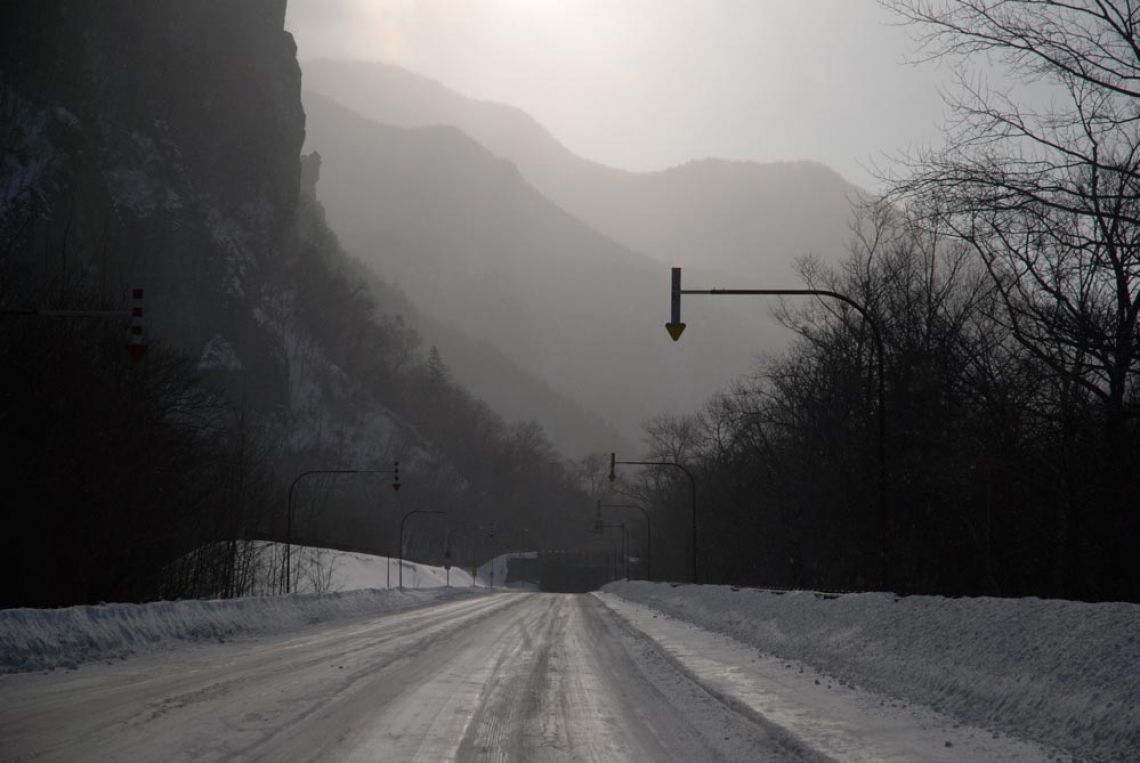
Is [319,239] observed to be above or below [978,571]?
above

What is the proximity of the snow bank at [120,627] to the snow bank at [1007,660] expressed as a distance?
470 inches

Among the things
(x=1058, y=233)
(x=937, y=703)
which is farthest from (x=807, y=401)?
(x=937, y=703)

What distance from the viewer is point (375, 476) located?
13988 centimetres

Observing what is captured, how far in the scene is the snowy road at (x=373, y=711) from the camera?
7.94m

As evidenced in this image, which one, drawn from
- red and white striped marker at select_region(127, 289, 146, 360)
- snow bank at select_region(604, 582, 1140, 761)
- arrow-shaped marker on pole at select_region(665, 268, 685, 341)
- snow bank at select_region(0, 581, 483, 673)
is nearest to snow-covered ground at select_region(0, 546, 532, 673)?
snow bank at select_region(0, 581, 483, 673)

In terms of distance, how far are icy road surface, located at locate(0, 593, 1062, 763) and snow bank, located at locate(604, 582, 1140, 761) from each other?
17.9 inches

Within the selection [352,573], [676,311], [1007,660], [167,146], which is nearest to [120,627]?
[676,311]

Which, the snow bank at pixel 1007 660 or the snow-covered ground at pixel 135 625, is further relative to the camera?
the snow-covered ground at pixel 135 625

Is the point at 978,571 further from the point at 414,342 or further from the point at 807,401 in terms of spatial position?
the point at 414,342

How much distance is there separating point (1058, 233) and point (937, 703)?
853 centimetres

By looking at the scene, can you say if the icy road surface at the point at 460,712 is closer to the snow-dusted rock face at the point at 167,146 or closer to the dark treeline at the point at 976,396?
the dark treeline at the point at 976,396

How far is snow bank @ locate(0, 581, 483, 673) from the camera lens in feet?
47.0

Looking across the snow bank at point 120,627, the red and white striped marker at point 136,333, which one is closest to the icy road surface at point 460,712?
the snow bank at point 120,627

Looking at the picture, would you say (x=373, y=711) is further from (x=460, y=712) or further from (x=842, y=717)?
(x=842, y=717)
